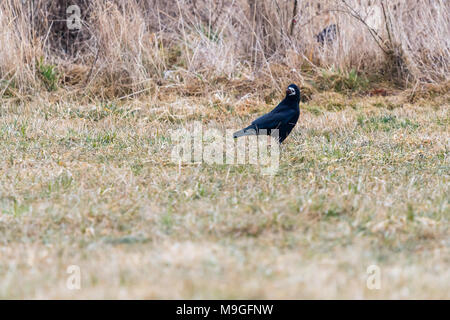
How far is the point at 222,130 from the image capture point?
659 cm

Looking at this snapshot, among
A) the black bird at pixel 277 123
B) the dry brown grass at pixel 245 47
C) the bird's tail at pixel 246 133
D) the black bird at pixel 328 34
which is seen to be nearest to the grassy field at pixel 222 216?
the black bird at pixel 277 123

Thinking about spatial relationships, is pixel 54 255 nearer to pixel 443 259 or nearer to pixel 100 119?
pixel 443 259

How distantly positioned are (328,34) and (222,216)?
547 centimetres

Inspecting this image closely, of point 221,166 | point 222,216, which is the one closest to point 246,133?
point 221,166

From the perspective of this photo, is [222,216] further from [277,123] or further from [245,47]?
[245,47]

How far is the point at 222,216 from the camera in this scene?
3635mm

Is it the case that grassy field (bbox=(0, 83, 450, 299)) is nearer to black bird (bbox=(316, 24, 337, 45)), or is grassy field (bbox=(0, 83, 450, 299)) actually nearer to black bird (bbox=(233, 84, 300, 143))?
black bird (bbox=(233, 84, 300, 143))

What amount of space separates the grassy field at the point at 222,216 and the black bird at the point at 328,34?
2316mm

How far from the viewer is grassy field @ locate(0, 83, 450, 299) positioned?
2.74m

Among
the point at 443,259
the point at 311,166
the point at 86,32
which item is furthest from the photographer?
the point at 86,32

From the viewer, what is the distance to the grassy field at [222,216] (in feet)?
8.98
